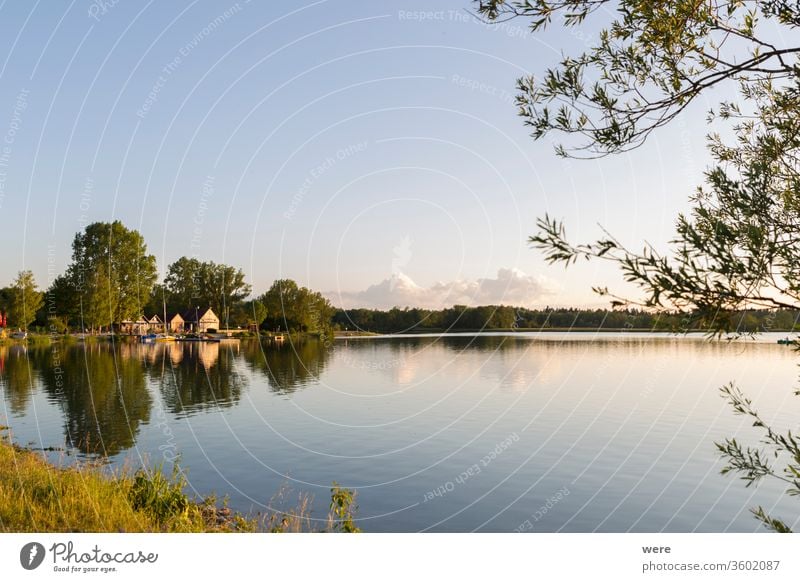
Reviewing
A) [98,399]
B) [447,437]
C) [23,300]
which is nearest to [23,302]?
[23,300]

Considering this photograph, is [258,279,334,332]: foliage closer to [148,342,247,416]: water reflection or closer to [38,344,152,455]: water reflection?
[148,342,247,416]: water reflection

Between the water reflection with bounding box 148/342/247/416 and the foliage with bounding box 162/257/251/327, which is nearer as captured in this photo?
the water reflection with bounding box 148/342/247/416

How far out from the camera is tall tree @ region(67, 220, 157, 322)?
10269 centimetres

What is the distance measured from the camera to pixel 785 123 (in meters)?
6.30

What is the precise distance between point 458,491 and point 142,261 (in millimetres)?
102793

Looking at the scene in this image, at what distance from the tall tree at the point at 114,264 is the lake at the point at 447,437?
54.6m

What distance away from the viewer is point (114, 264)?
105 m

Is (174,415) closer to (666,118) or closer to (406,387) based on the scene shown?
(406,387)

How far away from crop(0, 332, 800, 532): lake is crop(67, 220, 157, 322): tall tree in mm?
54627

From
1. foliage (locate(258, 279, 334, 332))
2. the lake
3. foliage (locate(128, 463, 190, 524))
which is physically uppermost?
foliage (locate(258, 279, 334, 332))

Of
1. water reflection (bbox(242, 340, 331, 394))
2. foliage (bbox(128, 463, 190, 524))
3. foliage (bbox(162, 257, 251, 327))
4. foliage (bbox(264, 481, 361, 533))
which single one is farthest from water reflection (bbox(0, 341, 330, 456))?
foliage (bbox(162, 257, 251, 327))

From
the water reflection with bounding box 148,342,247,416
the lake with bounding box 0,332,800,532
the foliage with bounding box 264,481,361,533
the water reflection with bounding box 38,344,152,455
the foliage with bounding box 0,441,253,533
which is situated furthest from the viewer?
the water reflection with bounding box 148,342,247,416
